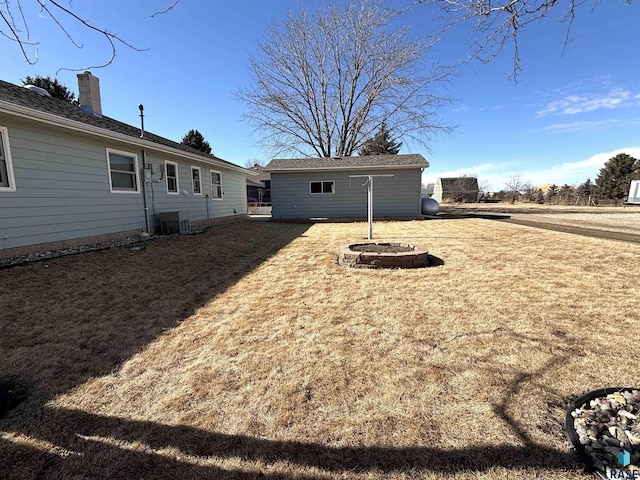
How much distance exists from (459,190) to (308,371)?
40393mm

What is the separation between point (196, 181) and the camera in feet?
38.1

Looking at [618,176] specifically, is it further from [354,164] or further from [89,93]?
[89,93]

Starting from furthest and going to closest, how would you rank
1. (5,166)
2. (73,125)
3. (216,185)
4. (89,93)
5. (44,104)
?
(216,185)
(89,93)
(44,104)
(73,125)
(5,166)

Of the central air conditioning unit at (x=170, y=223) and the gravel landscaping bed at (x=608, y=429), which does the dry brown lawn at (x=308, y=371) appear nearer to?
the gravel landscaping bed at (x=608, y=429)

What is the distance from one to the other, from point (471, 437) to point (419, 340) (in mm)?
1091

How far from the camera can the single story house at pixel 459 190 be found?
3703 cm

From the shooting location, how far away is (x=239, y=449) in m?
1.58

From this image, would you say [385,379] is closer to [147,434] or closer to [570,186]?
[147,434]

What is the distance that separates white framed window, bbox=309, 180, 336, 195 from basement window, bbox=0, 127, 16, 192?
1089cm

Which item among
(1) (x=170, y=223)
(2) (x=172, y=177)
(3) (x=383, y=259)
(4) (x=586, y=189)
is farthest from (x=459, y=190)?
(3) (x=383, y=259)

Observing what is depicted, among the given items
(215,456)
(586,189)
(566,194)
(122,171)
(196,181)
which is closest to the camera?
(215,456)

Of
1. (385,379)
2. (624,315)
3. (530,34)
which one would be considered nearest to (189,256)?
(385,379)

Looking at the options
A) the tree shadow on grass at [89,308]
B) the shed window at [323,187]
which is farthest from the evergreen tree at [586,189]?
the tree shadow on grass at [89,308]

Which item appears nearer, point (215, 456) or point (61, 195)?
point (215, 456)
